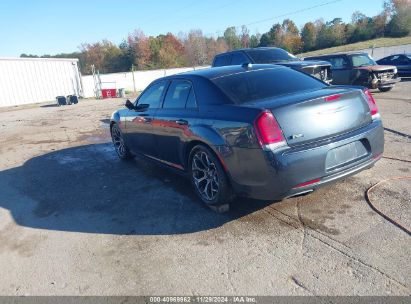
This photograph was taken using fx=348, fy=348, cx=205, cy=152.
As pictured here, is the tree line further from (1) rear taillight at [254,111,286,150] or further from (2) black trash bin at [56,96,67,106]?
(1) rear taillight at [254,111,286,150]

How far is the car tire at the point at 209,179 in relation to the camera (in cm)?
377

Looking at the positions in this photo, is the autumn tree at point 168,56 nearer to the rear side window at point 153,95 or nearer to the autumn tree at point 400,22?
the autumn tree at point 400,22

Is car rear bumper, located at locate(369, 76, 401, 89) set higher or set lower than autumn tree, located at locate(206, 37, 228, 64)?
lower

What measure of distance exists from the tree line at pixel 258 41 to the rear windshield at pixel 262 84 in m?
51.0

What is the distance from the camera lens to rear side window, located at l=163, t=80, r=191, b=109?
14.6 feet

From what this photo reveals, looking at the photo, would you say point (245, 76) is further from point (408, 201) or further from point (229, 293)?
point (229, 293)

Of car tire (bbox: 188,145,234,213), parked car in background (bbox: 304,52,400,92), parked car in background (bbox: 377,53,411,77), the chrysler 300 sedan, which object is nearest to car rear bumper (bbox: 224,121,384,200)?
the chrysler 300 sedan

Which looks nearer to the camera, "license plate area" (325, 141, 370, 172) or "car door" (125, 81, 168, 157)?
"license plate area" (325, 141, 370, 172)

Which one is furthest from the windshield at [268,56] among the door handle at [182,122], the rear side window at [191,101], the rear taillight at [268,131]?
the rear taillight at [268,131]

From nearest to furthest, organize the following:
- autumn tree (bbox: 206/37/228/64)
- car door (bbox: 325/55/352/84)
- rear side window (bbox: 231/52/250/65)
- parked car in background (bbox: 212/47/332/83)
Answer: parked car in background (bbox: 212/47/332/83) → rear side window (bbox: 231/52/250/65) → car door (bbox: 325/55/352/84) → autumn tree (bbox: 206/37/228/64)

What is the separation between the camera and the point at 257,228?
3.55 m

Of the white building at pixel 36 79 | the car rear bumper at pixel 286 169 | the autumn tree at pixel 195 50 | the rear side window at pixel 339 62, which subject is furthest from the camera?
the autumn tree at pixel 195 50

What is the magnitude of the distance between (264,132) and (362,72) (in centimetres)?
1088

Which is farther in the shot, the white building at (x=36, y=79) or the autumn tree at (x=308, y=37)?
the autumn tree at (x=308, y=37)
